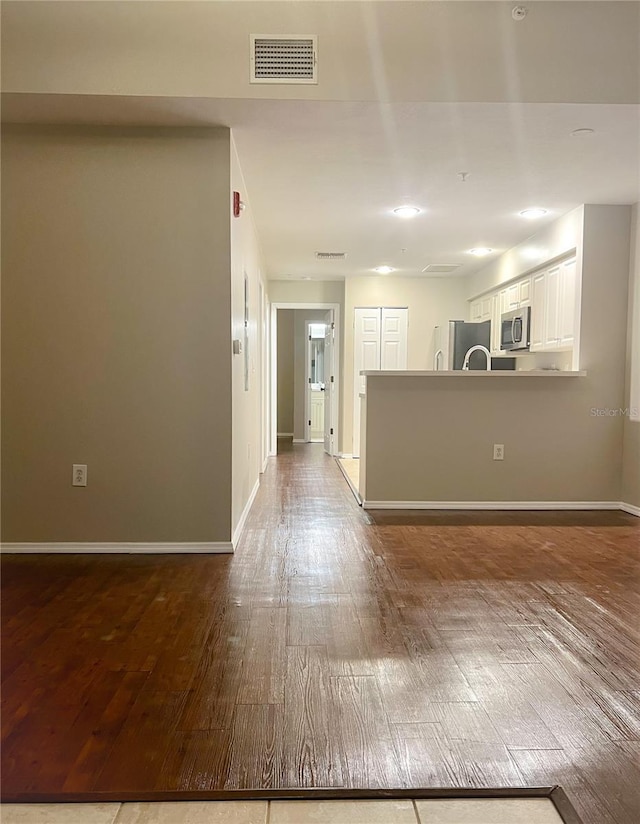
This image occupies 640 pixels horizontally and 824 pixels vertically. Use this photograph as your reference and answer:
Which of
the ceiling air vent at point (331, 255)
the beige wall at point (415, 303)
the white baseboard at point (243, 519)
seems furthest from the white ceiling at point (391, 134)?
the beige wall at point (415, 303)

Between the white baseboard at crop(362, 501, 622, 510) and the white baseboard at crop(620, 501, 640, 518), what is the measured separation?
3 cm

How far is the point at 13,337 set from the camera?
311 cm

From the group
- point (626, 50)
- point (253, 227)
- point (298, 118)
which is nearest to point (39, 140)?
point (298, 118)

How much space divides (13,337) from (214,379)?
1121mm

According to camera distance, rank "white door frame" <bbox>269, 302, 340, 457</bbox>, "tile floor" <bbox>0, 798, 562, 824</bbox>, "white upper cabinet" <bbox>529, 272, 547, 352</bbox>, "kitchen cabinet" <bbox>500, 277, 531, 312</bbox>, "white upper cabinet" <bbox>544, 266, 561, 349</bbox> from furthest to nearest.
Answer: "white door frame" <bbox>269, 302, 340, 457</bbox> → "kitchen cabinet" <bbox>500, 277, 531, 312</bbox> → "white upper cabinet" <bbox>529, 272, 547, 352</bbox> → "white upper cabinet" <bbox>544, 266, 561, 349</bbox> → "tile floor" <bbox>0, 798, 562, 824</bbox>

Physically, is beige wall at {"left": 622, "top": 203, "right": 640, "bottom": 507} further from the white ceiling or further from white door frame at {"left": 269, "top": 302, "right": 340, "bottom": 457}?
white door frame at {"left": 269, "top": 302, "right": 340, "bottom": 457}

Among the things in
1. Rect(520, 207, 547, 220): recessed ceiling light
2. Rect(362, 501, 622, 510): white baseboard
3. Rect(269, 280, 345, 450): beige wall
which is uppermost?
Rect(520, 207, 547, 220): recessed ceiling light

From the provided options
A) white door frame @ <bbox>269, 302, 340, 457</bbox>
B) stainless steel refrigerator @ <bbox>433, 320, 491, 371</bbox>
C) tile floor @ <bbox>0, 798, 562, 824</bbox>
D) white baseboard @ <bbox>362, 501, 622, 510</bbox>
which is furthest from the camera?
white door frame @ <bbox>269, 302, 340, 457</bbox>

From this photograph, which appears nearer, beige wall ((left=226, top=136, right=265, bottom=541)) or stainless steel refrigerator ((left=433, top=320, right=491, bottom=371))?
beige wall ((left=226, top=136, right=265, bottom=541))

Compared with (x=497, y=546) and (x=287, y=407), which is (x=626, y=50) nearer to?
(x=497, y=546)

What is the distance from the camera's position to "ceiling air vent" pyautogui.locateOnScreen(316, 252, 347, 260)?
19.6 ft

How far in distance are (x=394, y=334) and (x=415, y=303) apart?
0.49 meters

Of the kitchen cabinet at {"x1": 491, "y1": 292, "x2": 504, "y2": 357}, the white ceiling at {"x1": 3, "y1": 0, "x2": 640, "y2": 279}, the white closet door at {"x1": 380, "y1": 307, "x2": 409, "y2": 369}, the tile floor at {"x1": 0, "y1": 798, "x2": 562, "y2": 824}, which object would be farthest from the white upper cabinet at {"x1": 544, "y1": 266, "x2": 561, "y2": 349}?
the tile floor at {"x1": 0, "y1": 798, "x2": 562, "y2": 824}

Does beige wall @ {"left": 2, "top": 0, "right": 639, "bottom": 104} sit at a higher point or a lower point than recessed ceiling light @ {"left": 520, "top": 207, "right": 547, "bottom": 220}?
higher
